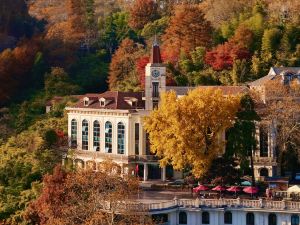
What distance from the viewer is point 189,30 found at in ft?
254

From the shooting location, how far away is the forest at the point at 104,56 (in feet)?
211

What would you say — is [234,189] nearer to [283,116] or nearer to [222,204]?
[222,204]

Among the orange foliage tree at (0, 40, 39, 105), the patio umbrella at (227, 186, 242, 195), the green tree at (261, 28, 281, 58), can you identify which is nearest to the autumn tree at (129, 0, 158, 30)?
the orange foliage tree at (0, 40, 39, 105)

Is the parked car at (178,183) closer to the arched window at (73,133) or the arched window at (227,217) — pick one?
the arched window at (227,217)

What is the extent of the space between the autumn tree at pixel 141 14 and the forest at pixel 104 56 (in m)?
0.12

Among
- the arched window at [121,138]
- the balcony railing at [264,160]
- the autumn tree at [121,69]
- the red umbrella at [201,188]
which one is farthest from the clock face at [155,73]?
the autumn tree at [121,69]

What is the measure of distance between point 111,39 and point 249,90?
38742 mm

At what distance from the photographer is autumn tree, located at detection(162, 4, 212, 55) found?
7650 cm

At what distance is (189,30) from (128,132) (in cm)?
2016

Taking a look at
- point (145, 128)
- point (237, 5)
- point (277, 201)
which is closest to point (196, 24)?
point (237, 5)

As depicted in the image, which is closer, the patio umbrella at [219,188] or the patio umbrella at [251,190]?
the patio umbrella at [251,190]

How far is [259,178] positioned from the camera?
57.3 metres

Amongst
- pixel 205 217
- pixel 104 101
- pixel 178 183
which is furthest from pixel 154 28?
pixel 205 217

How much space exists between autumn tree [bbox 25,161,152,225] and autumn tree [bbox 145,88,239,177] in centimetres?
554
